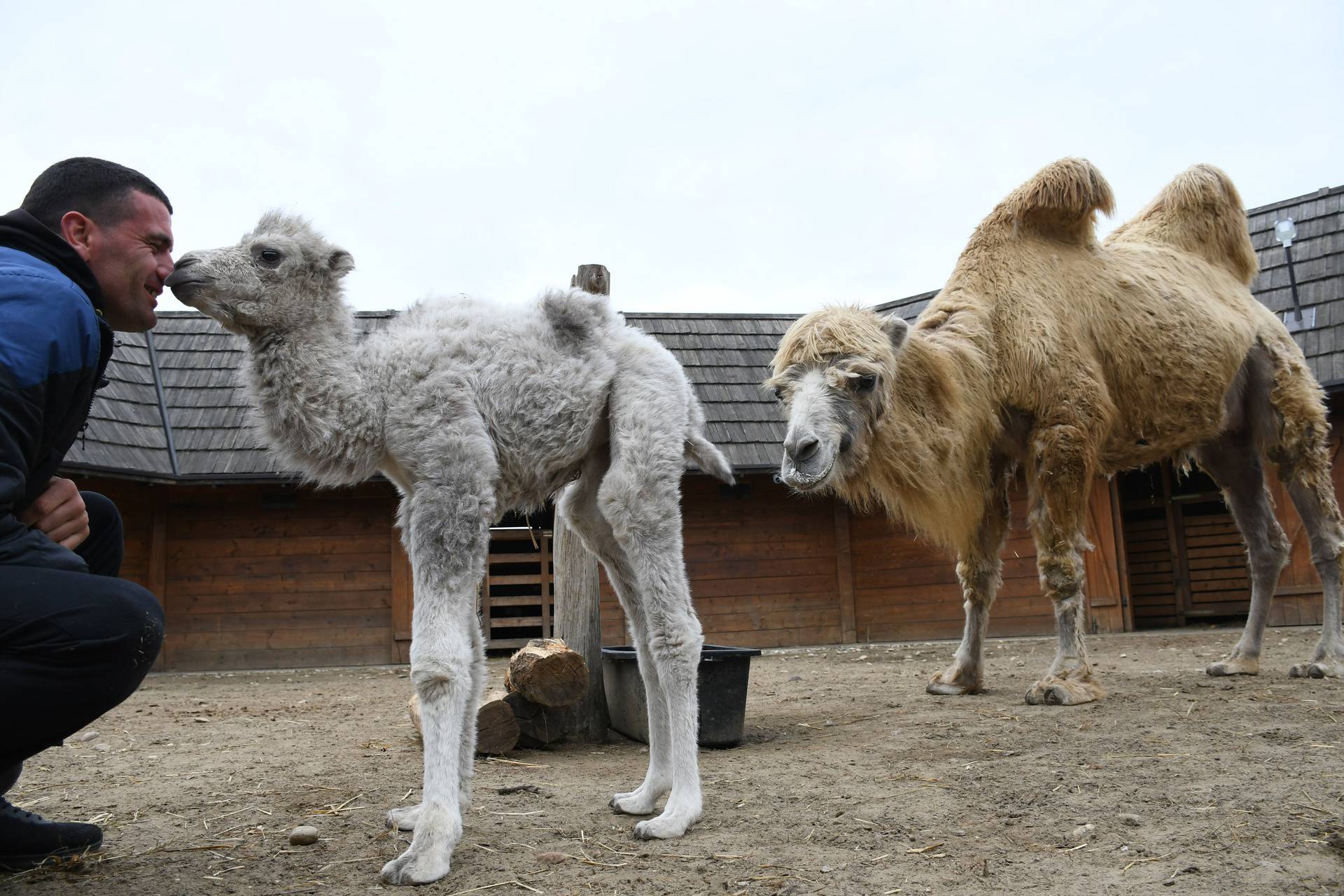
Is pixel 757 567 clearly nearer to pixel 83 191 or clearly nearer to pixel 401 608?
pixel 401 608

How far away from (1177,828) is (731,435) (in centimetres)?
933

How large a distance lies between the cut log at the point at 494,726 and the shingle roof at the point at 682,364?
6.90 meters

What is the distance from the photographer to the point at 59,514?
234 cm

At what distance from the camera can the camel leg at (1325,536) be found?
6.04 meters

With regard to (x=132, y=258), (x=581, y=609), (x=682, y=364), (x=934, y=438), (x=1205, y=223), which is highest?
(x=682, y=364)

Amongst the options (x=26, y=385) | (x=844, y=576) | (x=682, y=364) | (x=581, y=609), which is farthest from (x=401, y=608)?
(x=26, y=385)

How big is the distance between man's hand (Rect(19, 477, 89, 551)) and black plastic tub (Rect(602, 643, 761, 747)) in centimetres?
280

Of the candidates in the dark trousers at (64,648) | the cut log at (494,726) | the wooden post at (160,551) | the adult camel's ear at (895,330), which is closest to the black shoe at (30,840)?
the dark trousers at (64,648)

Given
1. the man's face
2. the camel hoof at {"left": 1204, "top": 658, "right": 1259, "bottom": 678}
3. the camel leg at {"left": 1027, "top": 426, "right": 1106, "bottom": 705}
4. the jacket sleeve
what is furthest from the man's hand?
the camel hoof at {"left": 1204, "top": 658, "right": 1259, "bottom": 678}

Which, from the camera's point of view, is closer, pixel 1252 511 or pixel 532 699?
pixel 532 699

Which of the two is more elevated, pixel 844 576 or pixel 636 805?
pixel 844 576

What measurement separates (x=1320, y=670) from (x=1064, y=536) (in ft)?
6.47

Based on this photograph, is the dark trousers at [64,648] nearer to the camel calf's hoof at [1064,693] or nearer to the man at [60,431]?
the man at [60,431]

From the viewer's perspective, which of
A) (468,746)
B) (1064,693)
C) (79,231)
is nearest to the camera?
(79,231)
